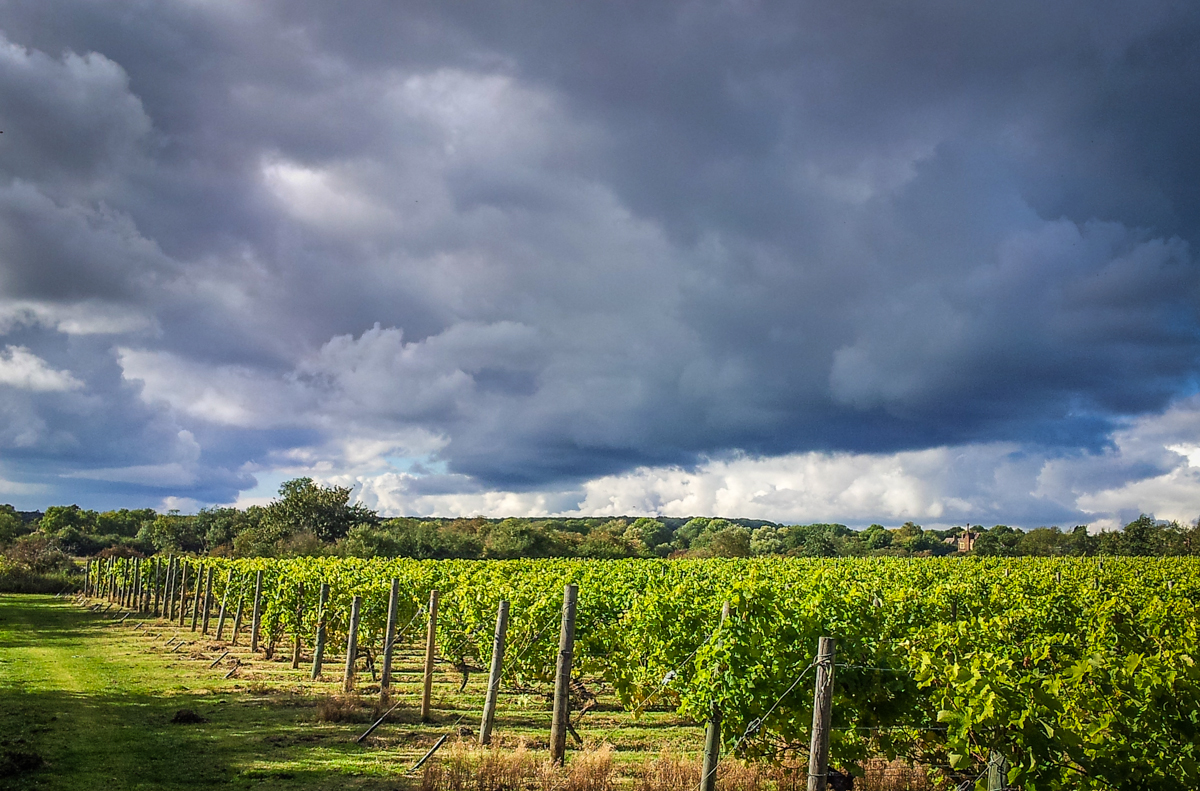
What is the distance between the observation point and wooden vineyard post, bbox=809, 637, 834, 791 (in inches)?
231

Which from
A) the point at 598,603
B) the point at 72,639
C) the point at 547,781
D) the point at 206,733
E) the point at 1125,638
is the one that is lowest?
the point at 72,639

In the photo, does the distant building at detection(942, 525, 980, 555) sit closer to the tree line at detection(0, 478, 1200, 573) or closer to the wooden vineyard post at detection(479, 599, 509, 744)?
the tree line at detection(0, 478, 1200, 573)

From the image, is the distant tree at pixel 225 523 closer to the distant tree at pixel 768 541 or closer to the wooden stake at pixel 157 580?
the wooden stake at pixel 157 580

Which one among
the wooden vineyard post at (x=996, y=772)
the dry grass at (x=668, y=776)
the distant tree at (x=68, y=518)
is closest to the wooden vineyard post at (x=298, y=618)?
the dry grass at (x=668, y=776)

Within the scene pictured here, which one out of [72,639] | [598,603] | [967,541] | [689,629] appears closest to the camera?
[689,629]

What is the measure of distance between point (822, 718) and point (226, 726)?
10.5 metres

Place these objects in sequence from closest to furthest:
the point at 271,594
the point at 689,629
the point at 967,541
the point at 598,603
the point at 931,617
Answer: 1. the point at 689,629
2. the point at 931,617
3. the point at 598,603
4. the point at 271,594
5. the point at 967,541

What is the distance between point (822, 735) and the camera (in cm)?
595

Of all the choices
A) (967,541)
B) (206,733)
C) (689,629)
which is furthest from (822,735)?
(967,541)

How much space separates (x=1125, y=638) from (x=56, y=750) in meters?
14.6

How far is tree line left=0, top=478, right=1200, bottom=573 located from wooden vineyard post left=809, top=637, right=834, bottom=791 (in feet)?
141

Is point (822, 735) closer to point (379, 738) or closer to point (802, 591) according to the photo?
point (802, 591)

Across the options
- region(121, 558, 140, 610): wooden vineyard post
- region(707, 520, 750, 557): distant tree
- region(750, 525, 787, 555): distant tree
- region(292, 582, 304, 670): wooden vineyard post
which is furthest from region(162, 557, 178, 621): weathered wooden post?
region(750, 525, 787, 555): distant tree

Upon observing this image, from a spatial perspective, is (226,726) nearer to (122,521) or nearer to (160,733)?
(160,733)
